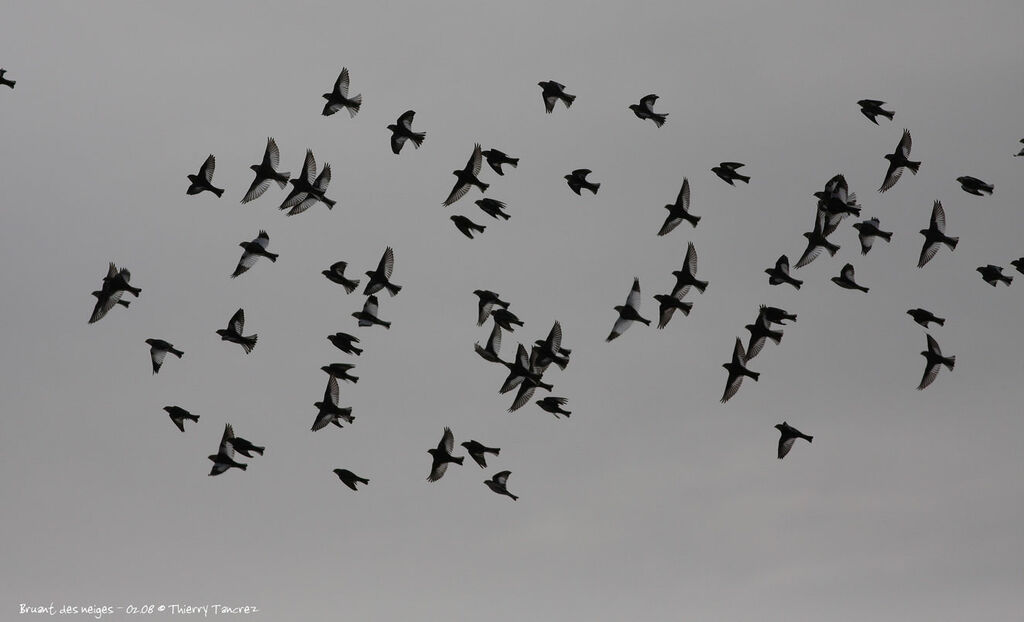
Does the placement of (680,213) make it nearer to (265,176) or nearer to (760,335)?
(760,335)

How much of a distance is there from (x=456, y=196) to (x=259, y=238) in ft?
26.8

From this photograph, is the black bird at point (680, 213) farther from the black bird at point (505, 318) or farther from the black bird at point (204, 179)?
the black bird at point (204, 179)

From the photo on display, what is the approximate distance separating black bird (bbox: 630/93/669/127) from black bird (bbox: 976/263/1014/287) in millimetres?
13054

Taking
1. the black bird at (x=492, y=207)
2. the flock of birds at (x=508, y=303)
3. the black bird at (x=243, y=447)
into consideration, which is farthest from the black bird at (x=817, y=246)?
the black bird at (x=243, y=447)

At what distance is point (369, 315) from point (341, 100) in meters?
8.11

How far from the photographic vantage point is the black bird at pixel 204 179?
2195 inches

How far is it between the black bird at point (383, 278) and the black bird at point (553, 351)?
584cm

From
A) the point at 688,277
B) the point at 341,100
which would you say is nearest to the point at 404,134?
the point at 341,100

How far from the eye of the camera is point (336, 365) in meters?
55.0

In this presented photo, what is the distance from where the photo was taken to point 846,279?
189 feet

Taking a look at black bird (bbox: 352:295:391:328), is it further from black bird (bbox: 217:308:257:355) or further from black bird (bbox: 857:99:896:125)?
black bird (bbox: 857:99:896:125)

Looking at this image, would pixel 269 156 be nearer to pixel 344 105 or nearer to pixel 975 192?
pixel 344 105

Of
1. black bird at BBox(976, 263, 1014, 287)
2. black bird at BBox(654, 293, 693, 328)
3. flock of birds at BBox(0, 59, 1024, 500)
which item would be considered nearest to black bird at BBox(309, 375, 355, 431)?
flock of birds at BBox(0, 59, 1024, 500)

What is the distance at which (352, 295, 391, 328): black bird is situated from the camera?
56.8 metres
